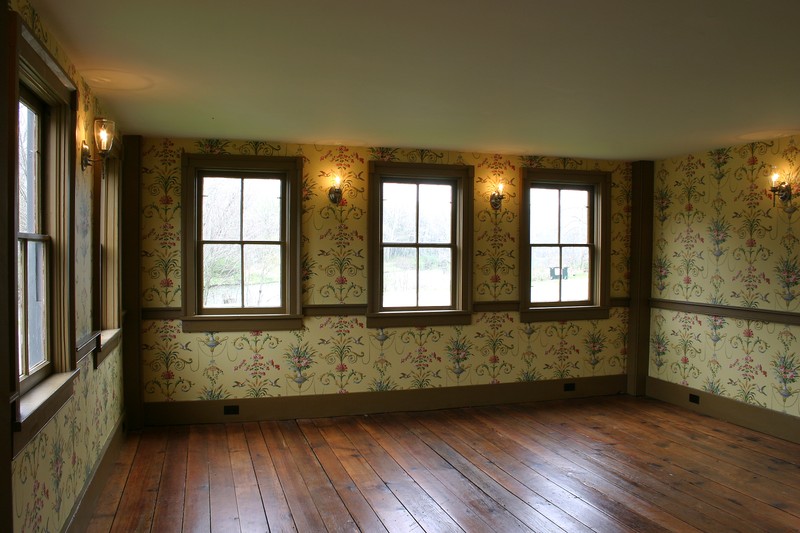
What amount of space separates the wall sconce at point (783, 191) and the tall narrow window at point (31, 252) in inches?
202

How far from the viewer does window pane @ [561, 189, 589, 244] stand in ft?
20.1

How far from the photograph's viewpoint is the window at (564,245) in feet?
19.5

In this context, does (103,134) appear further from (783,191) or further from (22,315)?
(783,191)

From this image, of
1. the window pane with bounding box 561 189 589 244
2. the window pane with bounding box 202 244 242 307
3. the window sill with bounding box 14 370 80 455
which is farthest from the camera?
the window pane with bounding box 561 189 589 244

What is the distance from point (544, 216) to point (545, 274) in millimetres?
590

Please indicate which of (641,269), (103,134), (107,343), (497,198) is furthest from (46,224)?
(641,269)

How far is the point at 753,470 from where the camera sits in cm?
410

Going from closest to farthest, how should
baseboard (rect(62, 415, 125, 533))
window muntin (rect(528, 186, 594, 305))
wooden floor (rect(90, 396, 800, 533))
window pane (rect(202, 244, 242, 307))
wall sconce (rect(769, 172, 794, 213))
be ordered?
1. baseboard (rect(62, 415, 125, 533))
2. wooden floor (rect(90, 396, 800, 533))
3. wall sconce (rect(769, 172, 794, 213))
4. window pane (rect(202, 244, 242, 307))
5. window muntin (rect(528, 186, 594, 305))

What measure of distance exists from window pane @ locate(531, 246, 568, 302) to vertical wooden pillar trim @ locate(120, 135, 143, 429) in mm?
3683

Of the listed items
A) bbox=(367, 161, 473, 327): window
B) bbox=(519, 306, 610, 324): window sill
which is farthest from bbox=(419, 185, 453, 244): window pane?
bbox=(519, 306, 610, 324): window sill

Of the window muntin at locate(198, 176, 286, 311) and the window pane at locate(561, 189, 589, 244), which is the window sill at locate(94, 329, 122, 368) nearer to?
the window muntin at locate(198, 176, 286, 311)

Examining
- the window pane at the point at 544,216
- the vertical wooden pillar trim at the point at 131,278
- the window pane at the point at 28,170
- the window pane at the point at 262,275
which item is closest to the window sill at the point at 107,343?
the vertical wooden pillar trim at the point at 131,278

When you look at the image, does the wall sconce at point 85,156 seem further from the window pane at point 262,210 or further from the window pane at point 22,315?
the window pane at point 262,210

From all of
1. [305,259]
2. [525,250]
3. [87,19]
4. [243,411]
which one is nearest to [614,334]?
[525,250]
